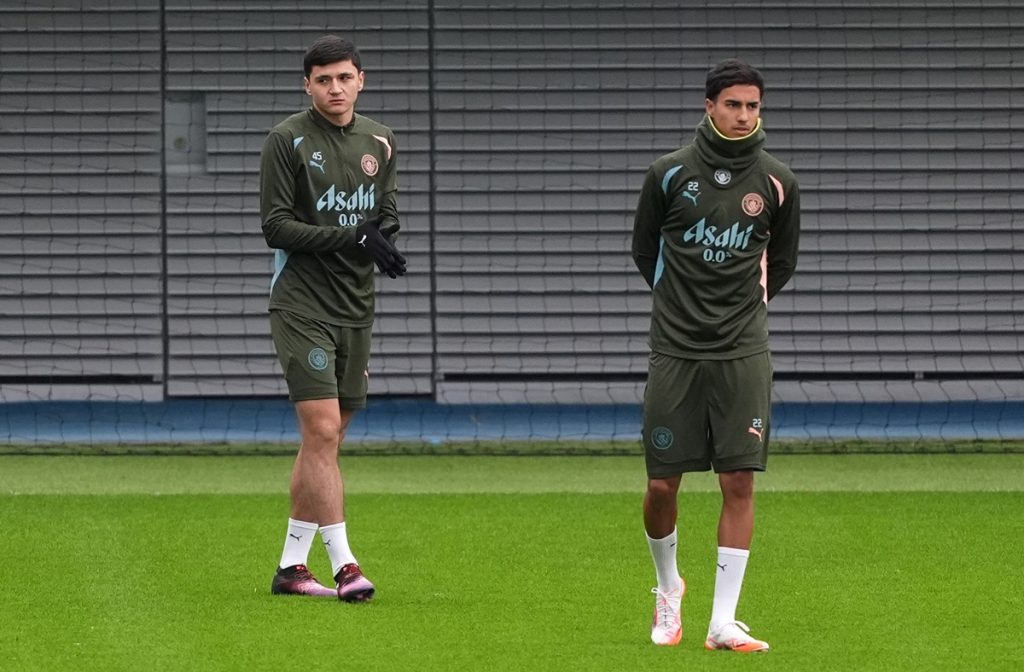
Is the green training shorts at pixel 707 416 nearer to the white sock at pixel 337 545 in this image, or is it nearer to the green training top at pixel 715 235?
the green training top at pixel 715 235

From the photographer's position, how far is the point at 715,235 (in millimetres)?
5867

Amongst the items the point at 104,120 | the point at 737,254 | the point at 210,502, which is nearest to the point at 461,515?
the point at 210,502

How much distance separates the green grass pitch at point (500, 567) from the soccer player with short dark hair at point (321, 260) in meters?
0.29

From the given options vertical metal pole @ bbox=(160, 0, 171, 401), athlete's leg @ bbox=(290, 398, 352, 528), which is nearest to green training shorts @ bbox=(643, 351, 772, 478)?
athlete's leg @ bbox=(290, 398, 352, 528)

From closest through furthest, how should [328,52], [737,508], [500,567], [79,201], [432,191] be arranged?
[737,508]
[328,52]
[500,567]
[432,191]
[79,201]

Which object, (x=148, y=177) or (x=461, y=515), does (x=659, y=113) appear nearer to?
(x=148, y=177)

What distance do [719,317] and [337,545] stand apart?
5.60ft

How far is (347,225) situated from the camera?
6.84 metres

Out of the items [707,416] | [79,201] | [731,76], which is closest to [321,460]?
[707,416]

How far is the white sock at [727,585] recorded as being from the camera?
5.80 m

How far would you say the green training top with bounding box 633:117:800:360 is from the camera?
5.86 m

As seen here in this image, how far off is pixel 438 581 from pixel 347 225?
138cm

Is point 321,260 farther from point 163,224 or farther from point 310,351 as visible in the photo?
point 163,224

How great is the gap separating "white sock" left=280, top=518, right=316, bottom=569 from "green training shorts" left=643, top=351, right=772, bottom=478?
5.10 feet
